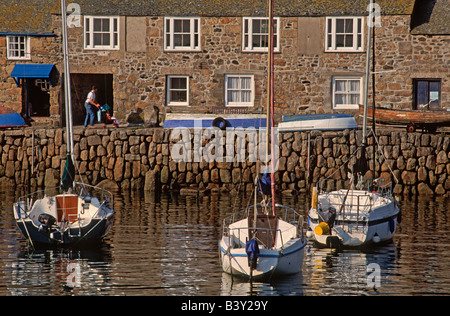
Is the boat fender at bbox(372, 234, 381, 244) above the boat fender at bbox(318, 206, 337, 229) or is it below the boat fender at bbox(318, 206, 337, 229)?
below

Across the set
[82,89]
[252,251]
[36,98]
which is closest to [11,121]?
[82,89]

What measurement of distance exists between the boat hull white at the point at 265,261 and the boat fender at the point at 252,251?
17cm

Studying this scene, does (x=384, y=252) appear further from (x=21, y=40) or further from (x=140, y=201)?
(x=21, y=40)

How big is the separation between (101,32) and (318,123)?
489 inches

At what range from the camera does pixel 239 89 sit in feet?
131

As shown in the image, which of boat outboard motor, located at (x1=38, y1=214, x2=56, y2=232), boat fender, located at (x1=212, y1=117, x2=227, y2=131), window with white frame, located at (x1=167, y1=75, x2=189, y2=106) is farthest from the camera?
window with white frame, located at (x1=167, y1=75, x2=189, y2=106)

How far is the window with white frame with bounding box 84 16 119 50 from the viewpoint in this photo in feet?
132

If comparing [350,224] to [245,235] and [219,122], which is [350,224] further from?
[219,122]

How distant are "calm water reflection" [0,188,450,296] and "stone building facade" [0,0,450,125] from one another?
11.0 meters

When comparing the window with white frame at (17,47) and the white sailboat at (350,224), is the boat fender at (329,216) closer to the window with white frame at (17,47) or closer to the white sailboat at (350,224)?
the white sailboat at (350,224)

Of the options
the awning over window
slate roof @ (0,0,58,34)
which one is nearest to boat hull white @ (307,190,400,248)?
the awning over window

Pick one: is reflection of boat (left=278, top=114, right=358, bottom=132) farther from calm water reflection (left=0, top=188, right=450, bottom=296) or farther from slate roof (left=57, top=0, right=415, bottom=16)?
calm water reflection (left=0, top=188, right=450, bottom=296)

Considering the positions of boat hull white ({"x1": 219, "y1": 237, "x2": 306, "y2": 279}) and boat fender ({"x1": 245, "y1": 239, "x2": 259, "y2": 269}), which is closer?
boat fender ({"x1": 245, "y1": 239, "x2": 259, "y2": 269})

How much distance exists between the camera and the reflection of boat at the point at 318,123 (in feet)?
115
